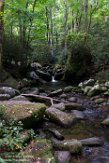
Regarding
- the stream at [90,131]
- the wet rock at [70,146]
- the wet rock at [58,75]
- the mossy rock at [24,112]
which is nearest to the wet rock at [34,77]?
the wet rock at [58,75]

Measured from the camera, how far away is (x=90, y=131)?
6.65 m

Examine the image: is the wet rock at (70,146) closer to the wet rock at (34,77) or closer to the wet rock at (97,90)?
the wet rock at (97,90)

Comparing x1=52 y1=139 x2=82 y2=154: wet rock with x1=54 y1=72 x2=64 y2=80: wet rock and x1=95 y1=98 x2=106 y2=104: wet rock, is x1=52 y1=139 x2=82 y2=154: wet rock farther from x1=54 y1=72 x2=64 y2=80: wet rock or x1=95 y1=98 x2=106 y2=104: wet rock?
x1=54 y1=72 x2=64 y2=80: wet rock

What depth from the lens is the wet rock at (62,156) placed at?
15.4ft

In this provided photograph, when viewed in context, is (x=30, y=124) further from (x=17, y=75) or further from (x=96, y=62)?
(x=17, y=75)

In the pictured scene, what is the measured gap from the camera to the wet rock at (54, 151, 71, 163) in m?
4.70

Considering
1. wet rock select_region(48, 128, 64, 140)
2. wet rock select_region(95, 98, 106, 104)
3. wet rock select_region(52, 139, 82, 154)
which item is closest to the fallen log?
wet rock select_region(95, 98, 106, 104)

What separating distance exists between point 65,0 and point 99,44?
10.0 m

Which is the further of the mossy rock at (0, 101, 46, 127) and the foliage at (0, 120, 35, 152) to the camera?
the mossy rock at (0, 101, 46, 127)

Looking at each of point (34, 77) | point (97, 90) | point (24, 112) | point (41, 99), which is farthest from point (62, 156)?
point (34, 77)

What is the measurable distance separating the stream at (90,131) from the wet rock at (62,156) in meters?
0.14

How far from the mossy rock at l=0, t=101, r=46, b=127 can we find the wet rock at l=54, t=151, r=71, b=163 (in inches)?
50.9

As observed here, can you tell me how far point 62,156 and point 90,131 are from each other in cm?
199

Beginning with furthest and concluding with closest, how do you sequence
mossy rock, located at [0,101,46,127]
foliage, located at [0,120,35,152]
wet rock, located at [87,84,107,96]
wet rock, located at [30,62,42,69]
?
wet rock, located at [30,62,42,69] < wet rock, located at [87,84,107,96] < mossy rock, located at [0,101,46,127] < foliage, located at [0,120,35,152]
